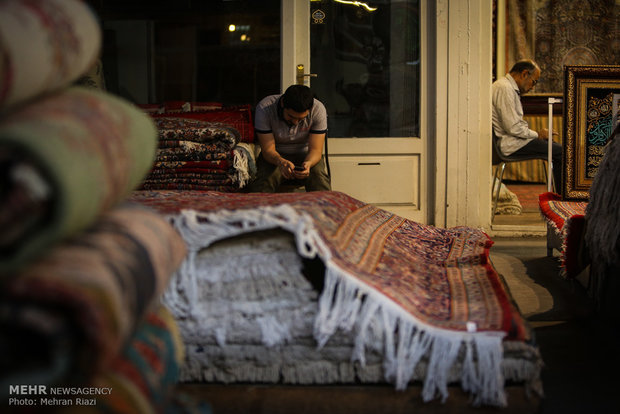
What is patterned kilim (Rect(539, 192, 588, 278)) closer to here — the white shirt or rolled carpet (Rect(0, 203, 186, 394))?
the white shirt

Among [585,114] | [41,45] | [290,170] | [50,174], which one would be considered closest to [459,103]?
[585,114]

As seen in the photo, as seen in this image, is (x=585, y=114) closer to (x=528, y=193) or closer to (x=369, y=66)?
(x=369, y=66)

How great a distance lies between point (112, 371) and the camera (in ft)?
2.82

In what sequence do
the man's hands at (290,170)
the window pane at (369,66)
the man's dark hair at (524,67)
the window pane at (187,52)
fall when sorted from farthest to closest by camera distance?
the man's dark hair at (524,67) → the window pane at (187,52) → the window pane at (369,66) → the man's hands at (290,170)

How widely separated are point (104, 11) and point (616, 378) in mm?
4842

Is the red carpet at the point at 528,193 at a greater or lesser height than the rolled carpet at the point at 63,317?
lesser

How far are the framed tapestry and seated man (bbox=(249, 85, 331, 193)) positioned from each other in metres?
1.36

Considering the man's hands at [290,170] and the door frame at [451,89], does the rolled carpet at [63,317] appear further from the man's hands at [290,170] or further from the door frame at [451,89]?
the door frame at [451,89]

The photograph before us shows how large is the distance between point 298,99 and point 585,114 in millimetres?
1584

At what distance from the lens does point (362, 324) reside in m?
1.42

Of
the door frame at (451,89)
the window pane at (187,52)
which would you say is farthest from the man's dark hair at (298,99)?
the window pane at (187,52)

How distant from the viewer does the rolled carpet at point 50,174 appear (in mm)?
748

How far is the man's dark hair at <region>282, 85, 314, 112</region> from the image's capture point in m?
3.49

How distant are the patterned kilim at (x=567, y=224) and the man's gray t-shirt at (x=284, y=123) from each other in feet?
4.44
